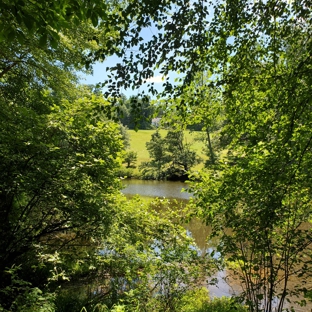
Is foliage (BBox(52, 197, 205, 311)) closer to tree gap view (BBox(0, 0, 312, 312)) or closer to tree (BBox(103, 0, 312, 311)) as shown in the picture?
tree gap view (BBox(0, 0, 312, 312))

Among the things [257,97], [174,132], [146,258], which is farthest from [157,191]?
[257,97]

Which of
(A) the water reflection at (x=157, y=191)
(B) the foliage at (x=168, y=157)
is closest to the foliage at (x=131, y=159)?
(B) the foliage at (x=168, y=157)

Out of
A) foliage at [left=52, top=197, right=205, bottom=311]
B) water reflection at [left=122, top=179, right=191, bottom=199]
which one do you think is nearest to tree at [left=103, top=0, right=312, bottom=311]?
foliage at [left=52, top=197, right=205, bottom=311]

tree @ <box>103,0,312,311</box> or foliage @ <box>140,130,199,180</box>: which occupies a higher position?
foliage @ <box>140,130,199,180</box>

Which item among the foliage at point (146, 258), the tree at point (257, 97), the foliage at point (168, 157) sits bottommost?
the foliage at point (146, 258)

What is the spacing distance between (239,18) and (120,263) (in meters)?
4.90

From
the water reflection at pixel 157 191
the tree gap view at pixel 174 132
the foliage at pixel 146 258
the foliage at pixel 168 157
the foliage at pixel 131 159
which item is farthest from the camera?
the foliage at pixel 131 159

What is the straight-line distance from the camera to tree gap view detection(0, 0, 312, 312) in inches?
108

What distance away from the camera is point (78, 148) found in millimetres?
4684

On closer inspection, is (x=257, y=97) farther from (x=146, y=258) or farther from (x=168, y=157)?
(x=168, y=157)

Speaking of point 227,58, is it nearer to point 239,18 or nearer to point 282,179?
point 239,18

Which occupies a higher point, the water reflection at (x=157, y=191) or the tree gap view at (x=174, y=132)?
the water reflection at (x=157, y=191)

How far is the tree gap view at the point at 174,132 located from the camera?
2752mm

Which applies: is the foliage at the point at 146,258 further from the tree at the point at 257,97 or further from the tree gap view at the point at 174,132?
the tree at the point at 257,97
